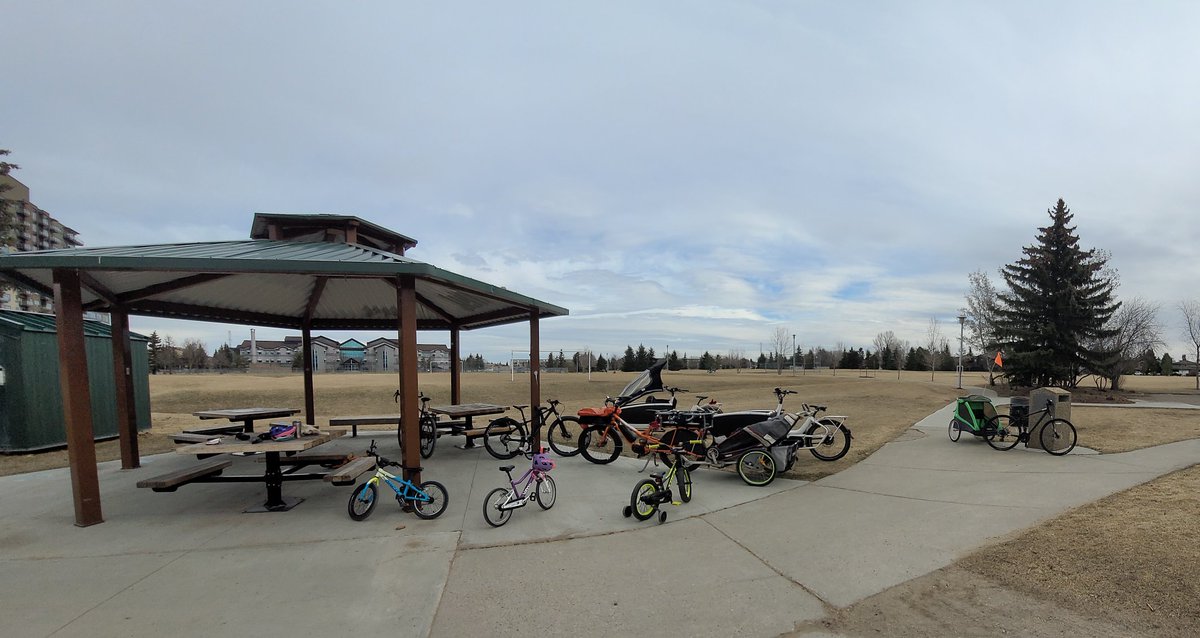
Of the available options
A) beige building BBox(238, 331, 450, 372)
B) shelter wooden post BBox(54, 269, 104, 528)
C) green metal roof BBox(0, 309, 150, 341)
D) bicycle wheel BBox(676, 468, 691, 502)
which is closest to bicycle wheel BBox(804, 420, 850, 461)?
bicycle wheel BBox(676, 468, 691, 502)

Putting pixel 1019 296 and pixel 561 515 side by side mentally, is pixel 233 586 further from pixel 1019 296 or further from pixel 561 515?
pixel 1019 296

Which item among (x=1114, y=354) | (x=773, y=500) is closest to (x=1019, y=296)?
(x=1114, y=354)

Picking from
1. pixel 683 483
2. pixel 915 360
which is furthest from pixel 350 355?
pixel 683 483

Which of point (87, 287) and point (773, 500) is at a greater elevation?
point (87, 287)

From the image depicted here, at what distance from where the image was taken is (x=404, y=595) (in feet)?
11.9

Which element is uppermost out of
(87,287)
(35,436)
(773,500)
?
(87,287)

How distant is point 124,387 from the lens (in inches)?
292

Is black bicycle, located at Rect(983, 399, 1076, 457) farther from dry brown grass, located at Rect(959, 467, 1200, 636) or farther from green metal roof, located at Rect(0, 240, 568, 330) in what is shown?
green metal roof, located at Rect(0, 240, 568, 330)

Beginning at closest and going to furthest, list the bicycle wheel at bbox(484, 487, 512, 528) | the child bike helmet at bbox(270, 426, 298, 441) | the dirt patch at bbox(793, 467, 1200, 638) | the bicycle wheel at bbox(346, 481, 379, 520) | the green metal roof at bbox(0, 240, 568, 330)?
1. the dirt patch at bbox(793, 467, 1200, 638)
2. the green metal roof at bbox(0, 240, 568, 330)
3. the bicycle wheel at bbox(484, 487, 512, 528)
4. the bicycle wheel at bbox(346, 481, 379, 520)
5. the child bike helmet at bbox(270, 426, 298, 441)

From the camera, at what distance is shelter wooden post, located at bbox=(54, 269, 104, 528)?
5105mm

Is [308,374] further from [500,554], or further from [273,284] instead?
[500,554]

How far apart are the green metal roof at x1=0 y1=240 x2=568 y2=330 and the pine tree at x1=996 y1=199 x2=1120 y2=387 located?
88.1ft

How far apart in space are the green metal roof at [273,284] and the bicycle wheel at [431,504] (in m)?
2.27

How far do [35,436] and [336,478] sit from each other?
28.1 feet
